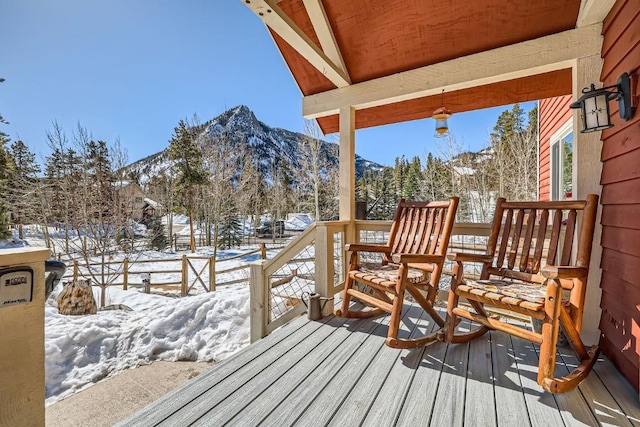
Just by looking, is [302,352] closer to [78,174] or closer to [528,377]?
[528,377]

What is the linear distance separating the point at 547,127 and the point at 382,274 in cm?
518

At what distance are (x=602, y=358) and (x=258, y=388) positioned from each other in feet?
6.91

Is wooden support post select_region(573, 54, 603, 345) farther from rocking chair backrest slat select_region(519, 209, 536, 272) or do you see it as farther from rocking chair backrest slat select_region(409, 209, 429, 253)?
rocking chair backrest slat select_region(409, 209, 429, 253)

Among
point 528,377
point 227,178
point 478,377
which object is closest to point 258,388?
point 478,377

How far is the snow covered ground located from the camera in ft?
9.00

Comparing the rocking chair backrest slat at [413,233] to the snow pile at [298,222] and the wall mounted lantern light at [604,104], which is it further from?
the snow pile at [298,222]

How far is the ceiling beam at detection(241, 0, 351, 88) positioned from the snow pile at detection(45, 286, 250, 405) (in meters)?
2.84

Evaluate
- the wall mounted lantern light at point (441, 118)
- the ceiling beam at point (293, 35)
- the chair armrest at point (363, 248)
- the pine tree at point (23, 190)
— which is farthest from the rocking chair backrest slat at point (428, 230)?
the pine tree at point (23, 190)

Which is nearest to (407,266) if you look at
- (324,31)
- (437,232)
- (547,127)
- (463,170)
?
(437,232)

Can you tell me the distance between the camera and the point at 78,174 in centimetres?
920

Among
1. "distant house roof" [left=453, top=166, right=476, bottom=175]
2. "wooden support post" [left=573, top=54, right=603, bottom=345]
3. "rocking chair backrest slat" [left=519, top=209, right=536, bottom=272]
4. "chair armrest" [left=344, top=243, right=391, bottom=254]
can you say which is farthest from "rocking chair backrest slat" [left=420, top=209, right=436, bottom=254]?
"distant house roof" [left=453, top=166, right=476, bottom=175]

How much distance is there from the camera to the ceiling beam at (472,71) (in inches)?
86.2

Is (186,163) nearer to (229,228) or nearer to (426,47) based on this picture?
(229,228)

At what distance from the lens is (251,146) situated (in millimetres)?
25953
